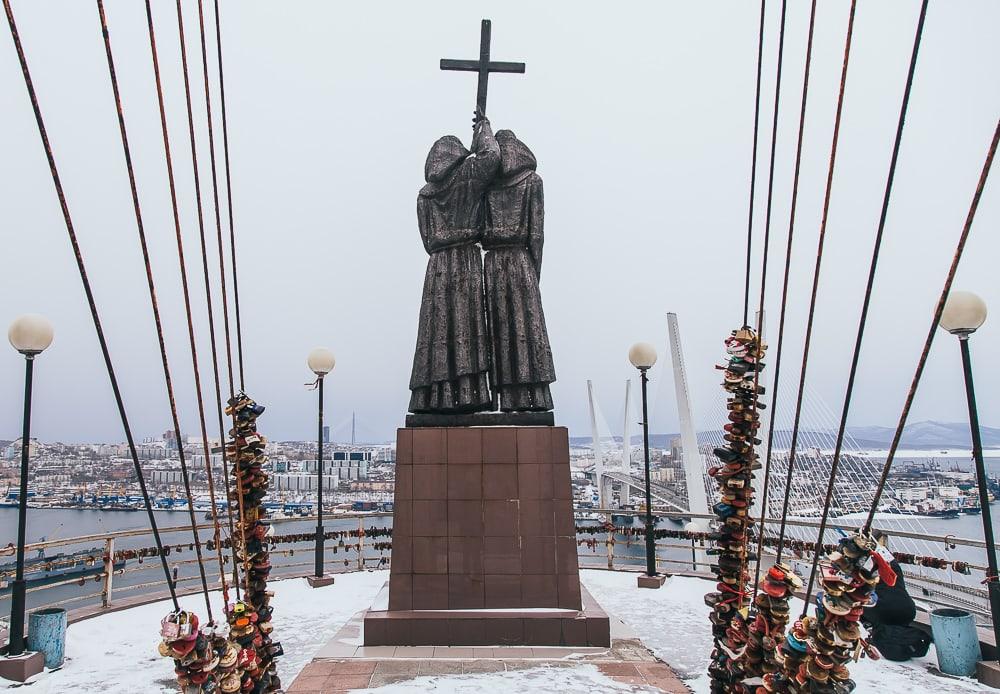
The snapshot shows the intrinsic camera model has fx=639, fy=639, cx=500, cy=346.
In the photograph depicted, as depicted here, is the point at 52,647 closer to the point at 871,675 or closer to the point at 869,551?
the point at 869,551

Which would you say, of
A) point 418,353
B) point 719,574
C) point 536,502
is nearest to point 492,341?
point 418,353

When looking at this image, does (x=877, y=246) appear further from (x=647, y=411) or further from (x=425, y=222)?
(x=647, y=411)

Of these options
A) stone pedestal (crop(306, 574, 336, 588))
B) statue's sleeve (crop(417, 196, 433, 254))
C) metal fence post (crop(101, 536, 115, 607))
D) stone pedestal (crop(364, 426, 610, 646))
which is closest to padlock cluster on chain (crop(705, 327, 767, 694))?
stone pedestal (crop(364, 426, 610, 646))

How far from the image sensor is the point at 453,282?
253 inches

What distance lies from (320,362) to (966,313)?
7.64 meters

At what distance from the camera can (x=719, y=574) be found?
4.06 metres

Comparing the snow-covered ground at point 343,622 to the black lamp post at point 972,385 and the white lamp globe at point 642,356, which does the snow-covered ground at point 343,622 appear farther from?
the white lamp globe at point 642,356

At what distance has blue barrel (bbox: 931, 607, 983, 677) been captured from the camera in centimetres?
499

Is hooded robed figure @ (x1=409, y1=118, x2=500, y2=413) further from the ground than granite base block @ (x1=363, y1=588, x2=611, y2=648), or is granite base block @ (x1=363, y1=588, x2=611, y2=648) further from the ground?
hooded robed figure @ (x1=409, y1=118, x2=500, y2=413)

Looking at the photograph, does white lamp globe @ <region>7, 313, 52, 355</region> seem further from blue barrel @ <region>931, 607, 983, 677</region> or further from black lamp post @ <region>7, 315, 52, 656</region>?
blue barrel @ <region>931, 607, 983, 677</region>

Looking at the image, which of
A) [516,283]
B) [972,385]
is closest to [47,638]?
[516,283]

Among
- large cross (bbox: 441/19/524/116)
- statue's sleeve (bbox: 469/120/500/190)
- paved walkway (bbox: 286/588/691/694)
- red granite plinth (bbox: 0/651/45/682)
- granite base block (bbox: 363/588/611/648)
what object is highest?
large cross (bbox: 441/19/524/116)

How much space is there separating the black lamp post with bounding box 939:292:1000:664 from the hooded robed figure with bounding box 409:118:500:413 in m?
3.97

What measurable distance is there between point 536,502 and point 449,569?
3.12ft
